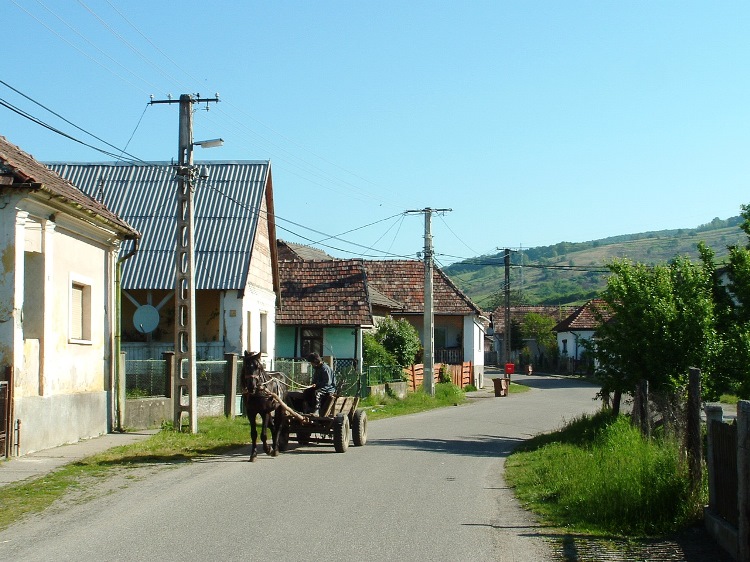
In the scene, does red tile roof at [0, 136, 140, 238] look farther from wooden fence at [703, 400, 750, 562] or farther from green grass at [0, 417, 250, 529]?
wooden fence at [703, 400, 750, 562]

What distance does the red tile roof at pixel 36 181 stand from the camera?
15625 millimetres

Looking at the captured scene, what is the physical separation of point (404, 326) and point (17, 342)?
28.3 m

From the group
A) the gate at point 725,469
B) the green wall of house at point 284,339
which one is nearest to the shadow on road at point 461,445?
the gate at point 725,469

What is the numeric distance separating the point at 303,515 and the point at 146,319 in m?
15.7

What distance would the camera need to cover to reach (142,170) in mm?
32250

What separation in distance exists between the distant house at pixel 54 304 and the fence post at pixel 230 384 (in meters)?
4.81

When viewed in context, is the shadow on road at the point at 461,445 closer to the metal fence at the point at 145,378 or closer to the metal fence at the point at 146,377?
the metal fence at the point at 145,378

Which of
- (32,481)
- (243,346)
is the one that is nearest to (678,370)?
(32,481)

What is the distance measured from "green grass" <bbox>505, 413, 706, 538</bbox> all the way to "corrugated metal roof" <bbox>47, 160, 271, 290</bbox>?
1517cm

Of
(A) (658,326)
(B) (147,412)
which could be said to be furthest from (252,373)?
(A) (658,326)

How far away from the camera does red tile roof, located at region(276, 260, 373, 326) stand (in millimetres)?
35188

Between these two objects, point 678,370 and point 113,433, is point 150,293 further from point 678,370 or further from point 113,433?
point 678,370

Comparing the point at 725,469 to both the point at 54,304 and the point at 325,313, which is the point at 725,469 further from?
the point at 325,313

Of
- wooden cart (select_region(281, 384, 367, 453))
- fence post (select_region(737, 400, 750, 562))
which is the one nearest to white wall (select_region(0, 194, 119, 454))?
wooden cart (select_region(281, 384, 367, 453))
